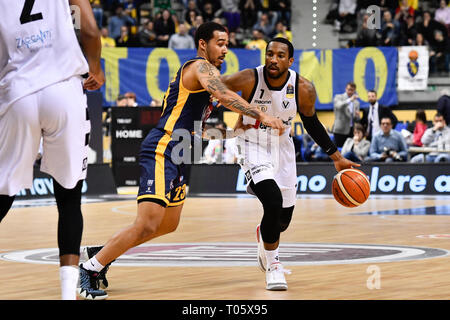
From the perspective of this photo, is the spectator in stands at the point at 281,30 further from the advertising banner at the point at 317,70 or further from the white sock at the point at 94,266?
the white sock at the point at 94,266

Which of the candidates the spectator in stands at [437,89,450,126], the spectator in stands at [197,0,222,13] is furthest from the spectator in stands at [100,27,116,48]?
the spectator in stands at [437,89,450,126]

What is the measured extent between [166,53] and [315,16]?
4454 millimetres

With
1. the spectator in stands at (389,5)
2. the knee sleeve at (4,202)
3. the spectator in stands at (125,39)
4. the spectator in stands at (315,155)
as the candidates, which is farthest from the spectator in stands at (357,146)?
the knee sleeve at (4,202)

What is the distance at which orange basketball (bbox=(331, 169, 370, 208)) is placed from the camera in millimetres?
7469

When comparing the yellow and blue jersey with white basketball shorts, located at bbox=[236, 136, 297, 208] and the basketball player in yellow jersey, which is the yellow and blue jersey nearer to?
the basketball player in yellow jersey

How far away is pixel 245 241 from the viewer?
9.80 metres

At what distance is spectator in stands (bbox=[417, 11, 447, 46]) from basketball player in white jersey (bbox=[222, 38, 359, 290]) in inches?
608

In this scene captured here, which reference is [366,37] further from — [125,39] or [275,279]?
[275,279]

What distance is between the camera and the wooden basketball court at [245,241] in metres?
6.24

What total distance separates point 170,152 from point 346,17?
1793 cm

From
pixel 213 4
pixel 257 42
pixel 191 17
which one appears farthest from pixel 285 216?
pixel 213 4

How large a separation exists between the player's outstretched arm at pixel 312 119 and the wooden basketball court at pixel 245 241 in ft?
3.08
